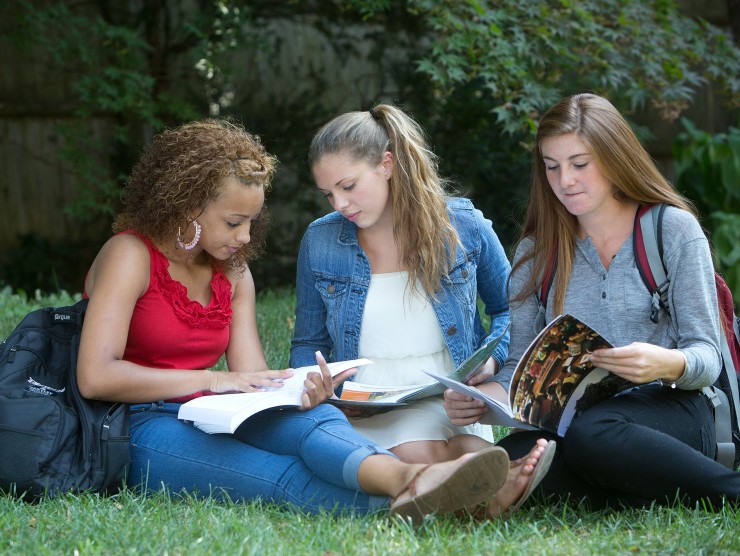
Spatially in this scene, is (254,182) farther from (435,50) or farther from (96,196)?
(96,196)

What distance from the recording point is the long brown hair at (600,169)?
3.07 meters

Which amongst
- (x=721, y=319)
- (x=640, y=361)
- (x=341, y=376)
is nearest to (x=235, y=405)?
(x=341, y=376)

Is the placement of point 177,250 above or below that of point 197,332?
above

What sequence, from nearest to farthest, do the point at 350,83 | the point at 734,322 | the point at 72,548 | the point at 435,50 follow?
the point at 72,548 < the point at 734,322 < the point at 435,50 < the point at 350,83

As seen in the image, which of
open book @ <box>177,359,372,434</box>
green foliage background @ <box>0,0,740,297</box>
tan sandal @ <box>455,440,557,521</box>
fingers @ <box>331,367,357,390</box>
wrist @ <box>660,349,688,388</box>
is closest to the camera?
tan sandal @ <box>455,440,557,521</box>

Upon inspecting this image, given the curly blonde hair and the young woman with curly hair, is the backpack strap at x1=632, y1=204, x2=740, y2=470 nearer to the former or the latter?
the young woman with curly hair

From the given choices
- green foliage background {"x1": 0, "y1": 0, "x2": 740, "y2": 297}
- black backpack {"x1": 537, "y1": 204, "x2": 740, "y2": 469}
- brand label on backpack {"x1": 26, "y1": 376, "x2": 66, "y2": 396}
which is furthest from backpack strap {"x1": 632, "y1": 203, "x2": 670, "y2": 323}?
green foliage background {"x1": 0, "y1": 0, "x2": 740, "y2": 297}

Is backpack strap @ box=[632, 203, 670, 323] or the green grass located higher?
backpack strap @ box=[632, 203, 670, 323]

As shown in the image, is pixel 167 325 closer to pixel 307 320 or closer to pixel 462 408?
pixel 307 320

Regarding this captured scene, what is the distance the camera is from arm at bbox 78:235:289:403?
3.01m

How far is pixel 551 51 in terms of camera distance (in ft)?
19.6

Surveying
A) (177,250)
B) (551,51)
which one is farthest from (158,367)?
(551,51)

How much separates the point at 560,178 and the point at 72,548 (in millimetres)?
1720

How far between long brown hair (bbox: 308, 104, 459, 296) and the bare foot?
34.2 inches
